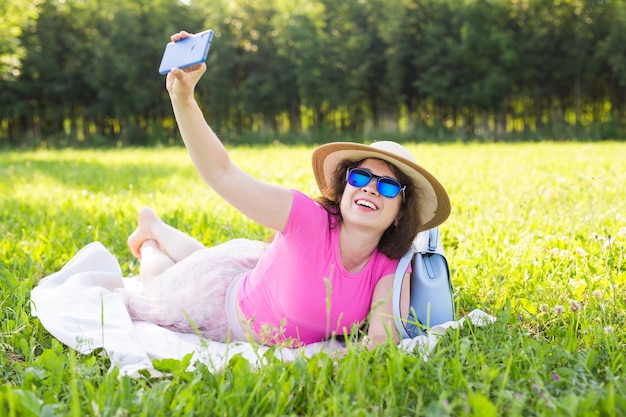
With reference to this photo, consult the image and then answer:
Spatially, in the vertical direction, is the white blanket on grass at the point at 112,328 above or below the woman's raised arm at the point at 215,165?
below

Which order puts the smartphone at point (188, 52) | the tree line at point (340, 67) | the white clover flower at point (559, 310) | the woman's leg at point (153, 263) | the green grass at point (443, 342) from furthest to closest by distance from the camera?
the tree line at point (340, 67) → the woman's leg at point (153, 263) → the white clover flower at point (559, 310) → the smartphone at point (188, 52) → the green grass at point (443, 342)

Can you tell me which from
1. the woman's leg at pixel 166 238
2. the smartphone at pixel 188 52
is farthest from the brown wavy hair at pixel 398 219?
the woman's leg at pixel 166 238

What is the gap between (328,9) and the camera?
28469 mm

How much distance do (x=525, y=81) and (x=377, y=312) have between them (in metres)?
26.4

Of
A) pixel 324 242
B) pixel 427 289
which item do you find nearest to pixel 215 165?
pixel 324 242

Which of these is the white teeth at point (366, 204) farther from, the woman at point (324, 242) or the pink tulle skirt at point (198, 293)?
the pink tulle skirt at point (198, 293)

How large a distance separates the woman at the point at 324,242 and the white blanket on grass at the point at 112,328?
111 millimetres

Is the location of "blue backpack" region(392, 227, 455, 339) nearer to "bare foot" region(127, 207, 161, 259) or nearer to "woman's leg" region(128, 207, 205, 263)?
"woman's leg" region(128, 207, 205, 263)

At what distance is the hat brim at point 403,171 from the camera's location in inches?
116

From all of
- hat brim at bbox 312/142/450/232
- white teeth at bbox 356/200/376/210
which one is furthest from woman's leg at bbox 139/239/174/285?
white teeth at bbox 356/200/376/210

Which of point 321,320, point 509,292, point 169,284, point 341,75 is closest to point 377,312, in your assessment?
point 321,320

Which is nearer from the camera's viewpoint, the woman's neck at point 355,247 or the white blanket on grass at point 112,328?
the white blanket on grass at point 112,328

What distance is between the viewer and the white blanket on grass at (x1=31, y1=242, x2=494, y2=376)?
2.73m

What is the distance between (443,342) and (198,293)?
134 cm
